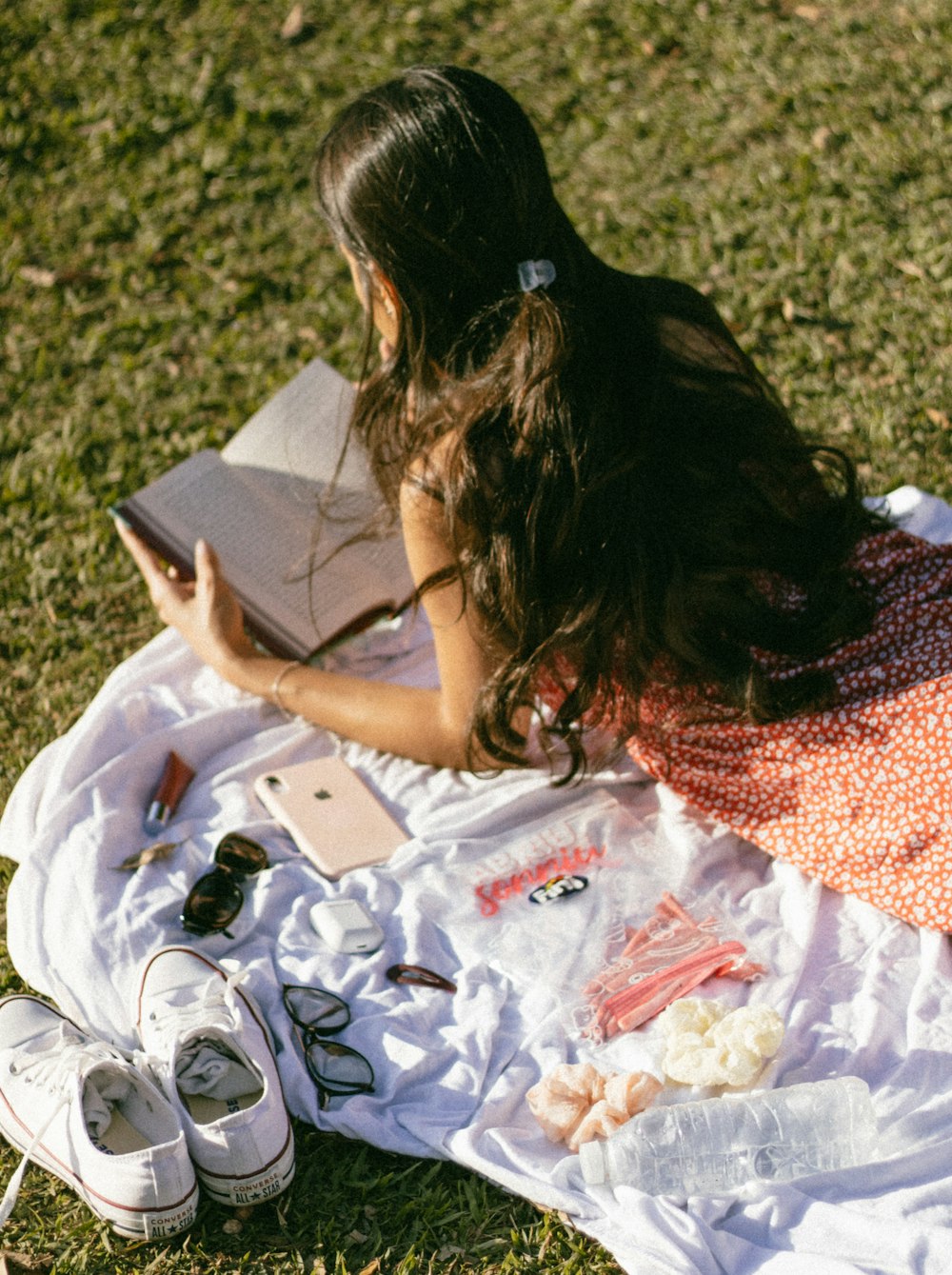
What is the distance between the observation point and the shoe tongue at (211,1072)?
8.00 feet

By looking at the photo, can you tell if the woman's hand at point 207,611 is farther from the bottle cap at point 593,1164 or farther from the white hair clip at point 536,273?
the bottle cap at point 593,1164

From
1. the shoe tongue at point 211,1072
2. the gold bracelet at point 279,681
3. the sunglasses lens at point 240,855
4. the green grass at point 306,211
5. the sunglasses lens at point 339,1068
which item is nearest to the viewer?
the shoe tongue at point 211,1072

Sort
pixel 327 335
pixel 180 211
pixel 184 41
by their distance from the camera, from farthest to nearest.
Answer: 1. pixel 184 41
2. pixel 180 211
3. pixel 327 335

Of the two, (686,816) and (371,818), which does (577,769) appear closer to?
(686,816)

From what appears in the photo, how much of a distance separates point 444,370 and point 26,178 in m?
3.65

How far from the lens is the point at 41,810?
3066 mm

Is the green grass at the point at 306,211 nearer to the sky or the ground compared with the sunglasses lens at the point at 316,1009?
nearer to the sky

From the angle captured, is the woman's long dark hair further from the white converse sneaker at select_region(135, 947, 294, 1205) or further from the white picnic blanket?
the white converse sneaker at select_region(135, 947, 294, 1205)

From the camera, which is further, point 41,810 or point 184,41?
point 184,41

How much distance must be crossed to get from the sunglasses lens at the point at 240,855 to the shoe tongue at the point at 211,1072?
0.51 meters

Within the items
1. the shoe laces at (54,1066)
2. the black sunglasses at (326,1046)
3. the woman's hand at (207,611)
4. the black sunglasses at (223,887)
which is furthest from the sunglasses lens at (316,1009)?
the woman's hand at (207,611)

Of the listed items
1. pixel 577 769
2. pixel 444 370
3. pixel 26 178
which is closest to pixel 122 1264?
pixel 577 769

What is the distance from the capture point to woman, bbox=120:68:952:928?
246 cm

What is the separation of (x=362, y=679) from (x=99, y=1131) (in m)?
1.28
